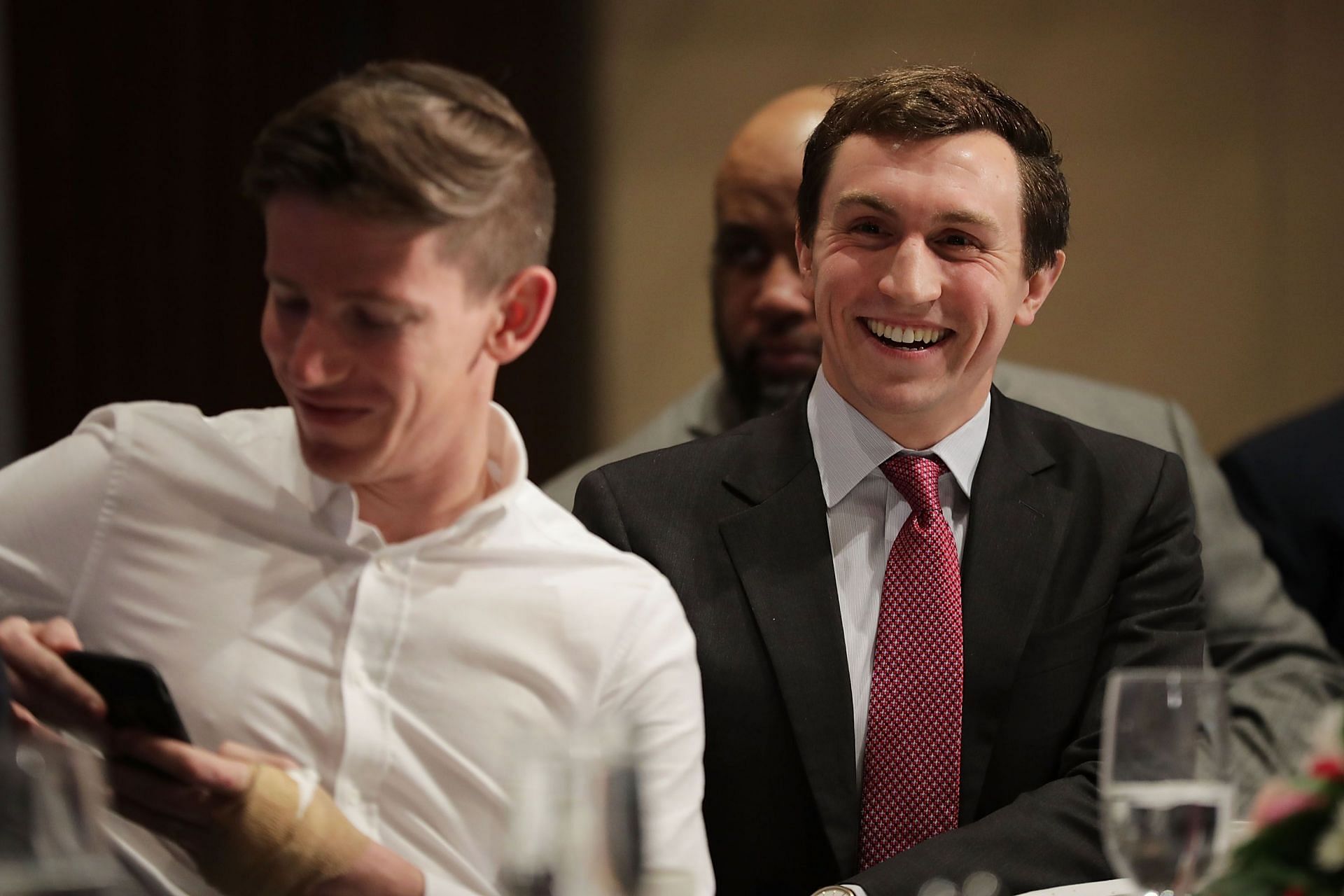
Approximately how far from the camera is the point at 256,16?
1.70m

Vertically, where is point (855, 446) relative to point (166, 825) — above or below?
above

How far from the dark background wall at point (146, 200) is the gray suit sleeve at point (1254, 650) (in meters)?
1.02

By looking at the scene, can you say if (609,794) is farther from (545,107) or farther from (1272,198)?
(1272,198)

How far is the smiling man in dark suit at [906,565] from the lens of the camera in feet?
4.40

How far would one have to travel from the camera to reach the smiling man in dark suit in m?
1.34

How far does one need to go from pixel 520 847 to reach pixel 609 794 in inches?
3.6

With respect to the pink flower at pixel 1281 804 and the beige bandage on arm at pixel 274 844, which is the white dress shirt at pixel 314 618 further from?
→ the pink flower at pixel 1281 804

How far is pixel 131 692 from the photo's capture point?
112 cm

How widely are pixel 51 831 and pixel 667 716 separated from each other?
1.61 feet

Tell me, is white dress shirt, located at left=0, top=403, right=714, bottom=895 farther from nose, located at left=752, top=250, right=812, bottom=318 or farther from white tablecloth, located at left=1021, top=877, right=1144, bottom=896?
nose, located at left=752, top=250, right=812, bottom=318

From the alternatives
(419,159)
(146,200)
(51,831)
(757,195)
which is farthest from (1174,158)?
(51,831)

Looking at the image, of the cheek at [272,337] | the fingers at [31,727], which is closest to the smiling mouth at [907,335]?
the cheek at [272,337]

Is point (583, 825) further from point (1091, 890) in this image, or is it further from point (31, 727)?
point (1091, 890)

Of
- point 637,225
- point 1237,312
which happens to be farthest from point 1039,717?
point 1237,312
